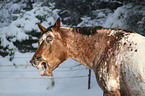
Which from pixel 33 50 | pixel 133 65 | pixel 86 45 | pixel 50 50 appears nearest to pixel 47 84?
pixel 33 50

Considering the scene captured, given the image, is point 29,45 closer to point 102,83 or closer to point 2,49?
point 2,49

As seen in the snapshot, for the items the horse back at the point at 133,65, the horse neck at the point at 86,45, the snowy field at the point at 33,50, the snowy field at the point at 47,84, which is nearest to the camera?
the horse back at the point at 133,65

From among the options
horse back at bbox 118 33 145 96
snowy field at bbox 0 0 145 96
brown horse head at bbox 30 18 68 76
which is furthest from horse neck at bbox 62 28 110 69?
snowy field at bbox 0 0 145 96

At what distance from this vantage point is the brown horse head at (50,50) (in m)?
2.49

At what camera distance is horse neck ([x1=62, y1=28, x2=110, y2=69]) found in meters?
2.35

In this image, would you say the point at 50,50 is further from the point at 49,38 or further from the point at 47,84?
the point at 47,84

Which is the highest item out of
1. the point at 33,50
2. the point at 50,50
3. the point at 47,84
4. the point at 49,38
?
the point at 49,38

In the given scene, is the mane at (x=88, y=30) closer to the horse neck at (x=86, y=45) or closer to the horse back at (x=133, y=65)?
the horse neck at (x=86, y=45)

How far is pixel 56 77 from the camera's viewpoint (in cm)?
848

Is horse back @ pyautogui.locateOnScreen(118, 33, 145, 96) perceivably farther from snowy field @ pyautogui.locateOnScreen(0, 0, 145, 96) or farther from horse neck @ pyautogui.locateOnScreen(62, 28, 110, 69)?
snowy field @ pyautogui.locateOnScreen(0, 0, 145, 96)

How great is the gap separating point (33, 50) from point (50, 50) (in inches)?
259

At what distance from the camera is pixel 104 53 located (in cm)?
221

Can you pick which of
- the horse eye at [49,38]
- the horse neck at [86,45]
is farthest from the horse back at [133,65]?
the horse eye at [49,38]

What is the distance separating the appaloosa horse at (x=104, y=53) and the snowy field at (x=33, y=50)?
14.2 ft
